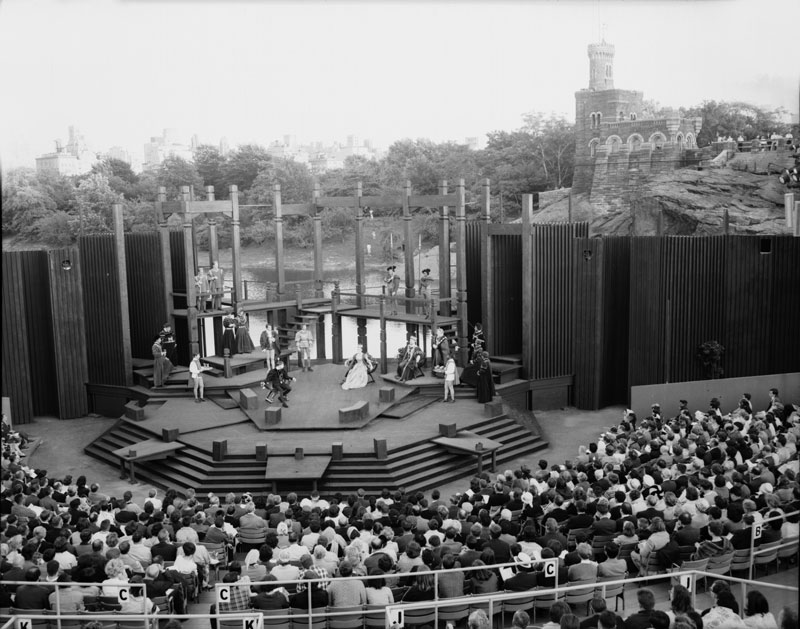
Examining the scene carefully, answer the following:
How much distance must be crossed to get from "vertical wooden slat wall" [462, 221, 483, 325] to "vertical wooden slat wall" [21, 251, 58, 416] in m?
9.85

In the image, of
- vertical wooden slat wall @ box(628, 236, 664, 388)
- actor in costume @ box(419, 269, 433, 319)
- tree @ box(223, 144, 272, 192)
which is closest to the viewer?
vertical wooden slat wall @ box(628, 236, 664, 388)

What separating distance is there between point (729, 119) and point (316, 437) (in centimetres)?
5236

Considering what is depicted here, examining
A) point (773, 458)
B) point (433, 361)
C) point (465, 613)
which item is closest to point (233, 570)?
point (465, 613)

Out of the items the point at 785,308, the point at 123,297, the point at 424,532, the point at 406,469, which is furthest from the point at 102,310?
the point at 785,308

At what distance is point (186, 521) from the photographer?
10.6 meters

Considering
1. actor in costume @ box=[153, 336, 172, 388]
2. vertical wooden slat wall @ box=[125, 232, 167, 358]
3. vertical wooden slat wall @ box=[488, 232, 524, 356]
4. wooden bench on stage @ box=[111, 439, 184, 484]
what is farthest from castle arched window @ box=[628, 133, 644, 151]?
wooden bench on stage @ box=[111, 439, 184, 484]

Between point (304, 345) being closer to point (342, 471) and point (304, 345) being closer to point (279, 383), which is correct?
point (279, 383)

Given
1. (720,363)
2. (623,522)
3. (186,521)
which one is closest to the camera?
(623,522)

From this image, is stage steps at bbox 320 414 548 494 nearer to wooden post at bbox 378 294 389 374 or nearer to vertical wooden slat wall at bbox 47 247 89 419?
wooden post at bbox 378 294 389 374

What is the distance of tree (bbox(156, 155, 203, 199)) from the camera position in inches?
2322

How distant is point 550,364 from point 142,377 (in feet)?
31.1

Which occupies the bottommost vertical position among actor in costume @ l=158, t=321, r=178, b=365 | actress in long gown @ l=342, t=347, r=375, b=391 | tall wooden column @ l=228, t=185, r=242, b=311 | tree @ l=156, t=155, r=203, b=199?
actress in long gown @ l=342, t=347, r=375, b=391

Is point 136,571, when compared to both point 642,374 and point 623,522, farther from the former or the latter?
point 642,374

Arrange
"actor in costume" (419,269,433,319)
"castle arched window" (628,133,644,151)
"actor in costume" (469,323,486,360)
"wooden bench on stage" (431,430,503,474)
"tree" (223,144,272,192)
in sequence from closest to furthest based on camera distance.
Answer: "wooden bench on stage" (431,430,503,474), "actor in costume" (469,323,486,360), "actor in costume" (419,269,433,319), "castle arched window" (628,133,644,151), "tree" (223,144,272,192)
